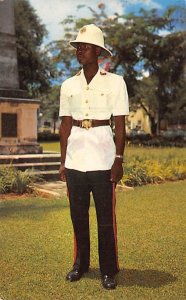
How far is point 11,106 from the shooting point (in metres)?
13.5

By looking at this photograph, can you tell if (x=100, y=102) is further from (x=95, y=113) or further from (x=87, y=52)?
(x=87, y=52)

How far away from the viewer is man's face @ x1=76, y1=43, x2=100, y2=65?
405cm

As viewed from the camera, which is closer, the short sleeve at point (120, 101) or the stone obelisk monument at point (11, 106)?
the short sleeve at point (120, 101)

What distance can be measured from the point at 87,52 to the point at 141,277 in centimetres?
211

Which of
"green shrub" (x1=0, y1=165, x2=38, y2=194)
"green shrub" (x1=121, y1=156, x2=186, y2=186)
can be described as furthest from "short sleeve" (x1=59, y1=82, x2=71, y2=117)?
"green shrub" (x1=121, y1=156, x2=186, y2=186)

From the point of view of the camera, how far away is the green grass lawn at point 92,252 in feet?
13.9

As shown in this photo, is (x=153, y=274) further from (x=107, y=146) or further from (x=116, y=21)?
(x=116, y=21)

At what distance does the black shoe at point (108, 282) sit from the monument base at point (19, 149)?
9342 mm

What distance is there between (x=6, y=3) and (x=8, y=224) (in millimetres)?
8939

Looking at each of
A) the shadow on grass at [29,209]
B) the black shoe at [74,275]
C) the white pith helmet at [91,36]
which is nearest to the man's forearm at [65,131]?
the white pith helmet at [91,36]

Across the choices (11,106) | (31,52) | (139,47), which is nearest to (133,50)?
(139,47)

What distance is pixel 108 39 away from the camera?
3064 centimetres

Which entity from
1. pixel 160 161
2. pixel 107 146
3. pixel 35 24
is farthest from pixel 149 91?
pixel 107 146

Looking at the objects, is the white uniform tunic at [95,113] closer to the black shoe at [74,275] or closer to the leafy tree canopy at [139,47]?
the black shoe at [74,275]
